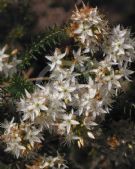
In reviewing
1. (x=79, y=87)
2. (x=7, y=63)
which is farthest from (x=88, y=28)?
(x=7, y=63)

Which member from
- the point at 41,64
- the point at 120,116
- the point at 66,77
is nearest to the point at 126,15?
the point at 41,64

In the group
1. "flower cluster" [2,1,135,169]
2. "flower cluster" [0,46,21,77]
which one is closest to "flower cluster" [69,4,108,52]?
"flower cluster" [2,1,135,169]

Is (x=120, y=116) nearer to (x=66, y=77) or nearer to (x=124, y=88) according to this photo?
(x=124, y=88)

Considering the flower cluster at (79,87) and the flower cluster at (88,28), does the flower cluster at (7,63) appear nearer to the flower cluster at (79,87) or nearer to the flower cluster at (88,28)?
the flower cluster at (79,87)

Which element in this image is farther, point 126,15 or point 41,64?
point 126,15

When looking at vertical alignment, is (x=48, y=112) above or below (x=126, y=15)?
below

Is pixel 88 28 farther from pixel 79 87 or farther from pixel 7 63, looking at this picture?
pixel 7 63

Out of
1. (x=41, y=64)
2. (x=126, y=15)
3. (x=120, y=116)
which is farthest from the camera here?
(x=126, y=15)

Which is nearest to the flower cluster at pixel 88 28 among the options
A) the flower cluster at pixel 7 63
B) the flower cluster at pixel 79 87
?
Result: the flower cluster at pixel 79 87
